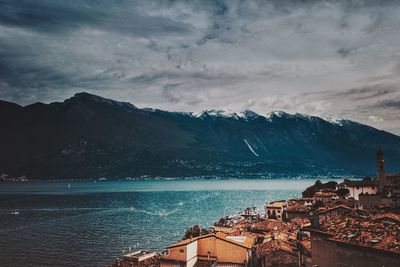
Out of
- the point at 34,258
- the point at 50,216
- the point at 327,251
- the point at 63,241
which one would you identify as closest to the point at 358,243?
the point at 327,251

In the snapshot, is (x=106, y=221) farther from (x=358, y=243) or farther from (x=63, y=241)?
(x=358, y=243)

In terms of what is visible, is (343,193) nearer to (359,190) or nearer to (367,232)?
(359,190)

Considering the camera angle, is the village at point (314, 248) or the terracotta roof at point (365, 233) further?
the village at point (314, 248)

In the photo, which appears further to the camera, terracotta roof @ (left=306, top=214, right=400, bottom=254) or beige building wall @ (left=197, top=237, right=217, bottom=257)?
beige building wall @ (left=197, top=237, right=217, bottom=257)

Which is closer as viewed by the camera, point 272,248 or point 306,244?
point 272,248

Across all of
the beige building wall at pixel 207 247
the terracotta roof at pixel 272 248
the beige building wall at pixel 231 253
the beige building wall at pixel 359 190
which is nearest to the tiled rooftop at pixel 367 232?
the terracotta roof at pixel 272 248

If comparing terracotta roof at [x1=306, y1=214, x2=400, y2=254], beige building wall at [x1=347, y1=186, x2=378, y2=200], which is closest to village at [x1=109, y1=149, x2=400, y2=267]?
terracotta roof at [x1=306, y1=214, x2=400, y2=254]

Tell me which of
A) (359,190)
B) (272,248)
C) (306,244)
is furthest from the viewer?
(359,190)

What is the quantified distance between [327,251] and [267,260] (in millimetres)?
7120

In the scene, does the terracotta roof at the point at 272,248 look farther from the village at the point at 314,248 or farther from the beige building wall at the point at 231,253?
the beige building wall at the point at 231,253

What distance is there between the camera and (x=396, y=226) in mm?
27328

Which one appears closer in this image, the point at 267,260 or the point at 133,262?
the point at 267,260

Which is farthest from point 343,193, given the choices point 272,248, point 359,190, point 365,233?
point 365,233

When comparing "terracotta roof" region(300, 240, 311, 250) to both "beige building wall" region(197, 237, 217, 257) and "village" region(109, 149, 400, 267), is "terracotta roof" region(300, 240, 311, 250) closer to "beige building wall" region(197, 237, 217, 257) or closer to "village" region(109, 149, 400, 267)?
"village" region(109, 149, 400, 267)
